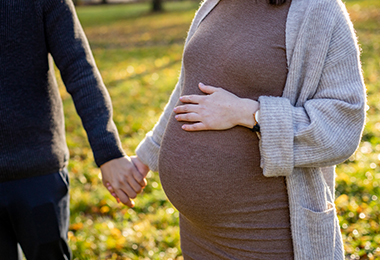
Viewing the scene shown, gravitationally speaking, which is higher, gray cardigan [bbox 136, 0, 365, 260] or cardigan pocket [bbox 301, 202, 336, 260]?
gray cardigan [bbox 136, 0, 365, 260]

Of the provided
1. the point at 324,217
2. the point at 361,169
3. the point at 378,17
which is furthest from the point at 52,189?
the point at 378,17

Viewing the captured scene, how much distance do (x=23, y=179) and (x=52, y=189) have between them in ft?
0.44

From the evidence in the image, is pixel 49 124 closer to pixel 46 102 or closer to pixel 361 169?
pixel 46 102

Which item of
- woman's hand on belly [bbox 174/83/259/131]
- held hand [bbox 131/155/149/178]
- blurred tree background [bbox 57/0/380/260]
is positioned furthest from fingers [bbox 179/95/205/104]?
blurred tree background [bbox 57/0/380/260]

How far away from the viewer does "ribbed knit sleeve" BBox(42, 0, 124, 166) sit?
1.78 metres

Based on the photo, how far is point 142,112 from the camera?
18.6ft

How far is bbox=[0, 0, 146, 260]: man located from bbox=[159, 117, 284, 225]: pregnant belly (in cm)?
45

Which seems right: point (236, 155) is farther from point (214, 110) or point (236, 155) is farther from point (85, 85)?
point (85, 85)

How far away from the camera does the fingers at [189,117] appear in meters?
1.55

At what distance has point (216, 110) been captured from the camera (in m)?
1.51

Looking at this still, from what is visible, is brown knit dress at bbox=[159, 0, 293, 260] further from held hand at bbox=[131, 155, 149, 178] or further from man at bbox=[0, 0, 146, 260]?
man at bbox=[0, 0, 146, 260]

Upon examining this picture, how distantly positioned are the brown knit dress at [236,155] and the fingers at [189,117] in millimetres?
49

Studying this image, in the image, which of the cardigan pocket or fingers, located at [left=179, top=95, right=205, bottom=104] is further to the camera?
fingers, located at [left=179, top=95, right=205, bottom=104]

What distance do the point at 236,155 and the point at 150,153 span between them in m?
0.62
